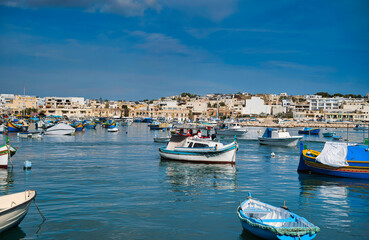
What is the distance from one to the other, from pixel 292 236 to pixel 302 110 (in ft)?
610

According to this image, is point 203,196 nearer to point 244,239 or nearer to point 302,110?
point 244,239

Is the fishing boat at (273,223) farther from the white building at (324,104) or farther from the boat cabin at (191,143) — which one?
the white building at (324,104)

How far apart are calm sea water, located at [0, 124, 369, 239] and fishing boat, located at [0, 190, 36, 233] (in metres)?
0.53

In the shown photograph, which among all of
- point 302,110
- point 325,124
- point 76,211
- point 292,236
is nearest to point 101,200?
point 76,211

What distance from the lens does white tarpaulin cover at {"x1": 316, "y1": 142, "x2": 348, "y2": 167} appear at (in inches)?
960

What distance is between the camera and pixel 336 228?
14.1 meters

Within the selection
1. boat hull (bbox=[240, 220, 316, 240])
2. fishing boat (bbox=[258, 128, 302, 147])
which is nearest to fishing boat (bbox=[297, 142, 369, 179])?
boat hull (bbox=[240, 220, 316, 240])

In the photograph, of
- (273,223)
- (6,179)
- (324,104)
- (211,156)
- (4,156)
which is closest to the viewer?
(273,223)

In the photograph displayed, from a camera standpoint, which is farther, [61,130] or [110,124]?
[110,124]

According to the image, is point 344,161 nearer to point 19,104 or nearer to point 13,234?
point 13,234

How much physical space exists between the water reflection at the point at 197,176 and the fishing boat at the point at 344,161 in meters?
6.33

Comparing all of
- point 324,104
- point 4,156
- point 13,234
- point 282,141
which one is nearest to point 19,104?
point 324,104

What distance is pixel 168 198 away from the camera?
61.4ft

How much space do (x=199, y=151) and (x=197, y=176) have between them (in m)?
5.50
